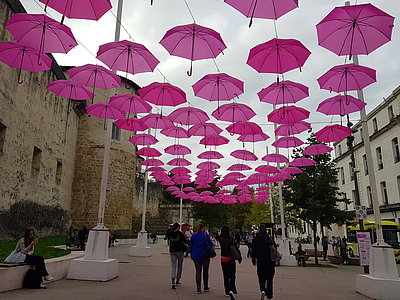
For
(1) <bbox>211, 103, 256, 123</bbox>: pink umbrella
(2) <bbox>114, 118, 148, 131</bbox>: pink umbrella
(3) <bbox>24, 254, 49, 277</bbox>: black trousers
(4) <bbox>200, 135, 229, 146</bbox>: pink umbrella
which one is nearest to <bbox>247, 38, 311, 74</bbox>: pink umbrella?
(1) <bbox>211, 103, 256, 123</bbox>: pink umbrella

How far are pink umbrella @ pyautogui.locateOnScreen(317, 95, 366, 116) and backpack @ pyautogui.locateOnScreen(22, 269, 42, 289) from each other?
408 inches

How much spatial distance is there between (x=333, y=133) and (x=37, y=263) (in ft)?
38.3

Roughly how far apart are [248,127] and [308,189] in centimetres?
787

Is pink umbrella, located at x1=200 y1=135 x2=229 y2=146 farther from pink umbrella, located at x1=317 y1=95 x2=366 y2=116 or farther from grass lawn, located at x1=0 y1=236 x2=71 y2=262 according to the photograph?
grass lawn, located at x1=0 y1=236 x2=71 y2=262

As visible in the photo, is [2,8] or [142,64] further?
[2,8]

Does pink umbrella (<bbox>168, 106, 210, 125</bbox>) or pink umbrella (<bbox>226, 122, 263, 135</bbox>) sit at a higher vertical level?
pink umbrella (<bbox>168, 106, 210, 125</bbox>)

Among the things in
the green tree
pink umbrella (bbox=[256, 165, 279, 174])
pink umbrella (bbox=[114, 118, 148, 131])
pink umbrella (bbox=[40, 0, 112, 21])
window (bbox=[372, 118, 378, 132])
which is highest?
window (bbox=[372, 118, 378, 132])

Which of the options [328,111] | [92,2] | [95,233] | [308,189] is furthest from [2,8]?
[308,189]

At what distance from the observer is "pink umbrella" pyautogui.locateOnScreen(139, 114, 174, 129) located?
13337 millimetres

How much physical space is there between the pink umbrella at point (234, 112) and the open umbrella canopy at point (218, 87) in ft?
4.73

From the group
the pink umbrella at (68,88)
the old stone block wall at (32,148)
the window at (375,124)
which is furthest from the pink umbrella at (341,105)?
the window at (375,124)

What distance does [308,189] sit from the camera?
1919 cm

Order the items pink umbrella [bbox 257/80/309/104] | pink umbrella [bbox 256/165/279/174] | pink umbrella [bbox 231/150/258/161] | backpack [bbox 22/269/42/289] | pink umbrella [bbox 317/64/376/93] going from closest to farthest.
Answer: backpack [bbox 22/269/42/289]
pink umbrella [bbox 317/64/376/93]
pink umbrella [bbox 257/80/309/104]
pink umbrella [bbox 256/165/279/174]
pink umbrella [bbox 231/150/258/161]

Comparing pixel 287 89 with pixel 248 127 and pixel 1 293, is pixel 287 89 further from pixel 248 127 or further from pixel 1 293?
pixel 1 293
